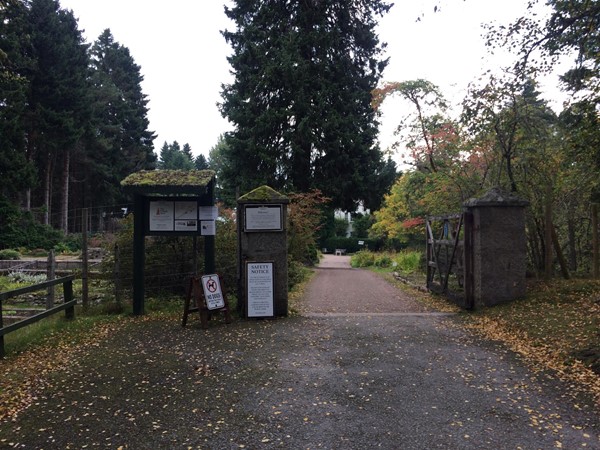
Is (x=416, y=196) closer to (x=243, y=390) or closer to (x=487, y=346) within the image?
(x=487, y=346)

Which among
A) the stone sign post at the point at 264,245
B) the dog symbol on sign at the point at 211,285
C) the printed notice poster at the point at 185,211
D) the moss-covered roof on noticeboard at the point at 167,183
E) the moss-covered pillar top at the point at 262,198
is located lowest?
the dog symbol on sign at the point at 211,285

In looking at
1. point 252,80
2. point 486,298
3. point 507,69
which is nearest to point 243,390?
point 486,298

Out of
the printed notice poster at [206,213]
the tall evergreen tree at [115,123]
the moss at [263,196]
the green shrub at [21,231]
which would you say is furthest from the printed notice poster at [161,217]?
the tall evergreen tree at [115,123]

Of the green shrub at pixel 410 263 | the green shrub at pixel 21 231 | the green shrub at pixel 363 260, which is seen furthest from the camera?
the green shrub at pixel 21 231

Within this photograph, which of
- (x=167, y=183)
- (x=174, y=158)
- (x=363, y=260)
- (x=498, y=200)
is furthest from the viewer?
(x=174, y=158)

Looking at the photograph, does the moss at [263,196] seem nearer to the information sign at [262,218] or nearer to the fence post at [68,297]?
the information sign at [262,218]

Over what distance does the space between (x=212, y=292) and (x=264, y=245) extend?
1.36 m

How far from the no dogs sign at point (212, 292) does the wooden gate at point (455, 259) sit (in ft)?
16.1

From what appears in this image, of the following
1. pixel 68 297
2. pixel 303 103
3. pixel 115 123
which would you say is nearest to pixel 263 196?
pixel 68 297

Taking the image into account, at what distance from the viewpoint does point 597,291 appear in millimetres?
8977

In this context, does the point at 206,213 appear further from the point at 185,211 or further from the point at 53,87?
the point at 53,87

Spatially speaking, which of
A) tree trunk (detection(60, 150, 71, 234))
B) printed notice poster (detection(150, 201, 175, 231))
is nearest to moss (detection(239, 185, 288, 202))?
printed notice poster (detection(150, 201, 175, 231))

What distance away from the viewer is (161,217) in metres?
9.23

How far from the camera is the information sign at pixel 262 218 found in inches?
356
